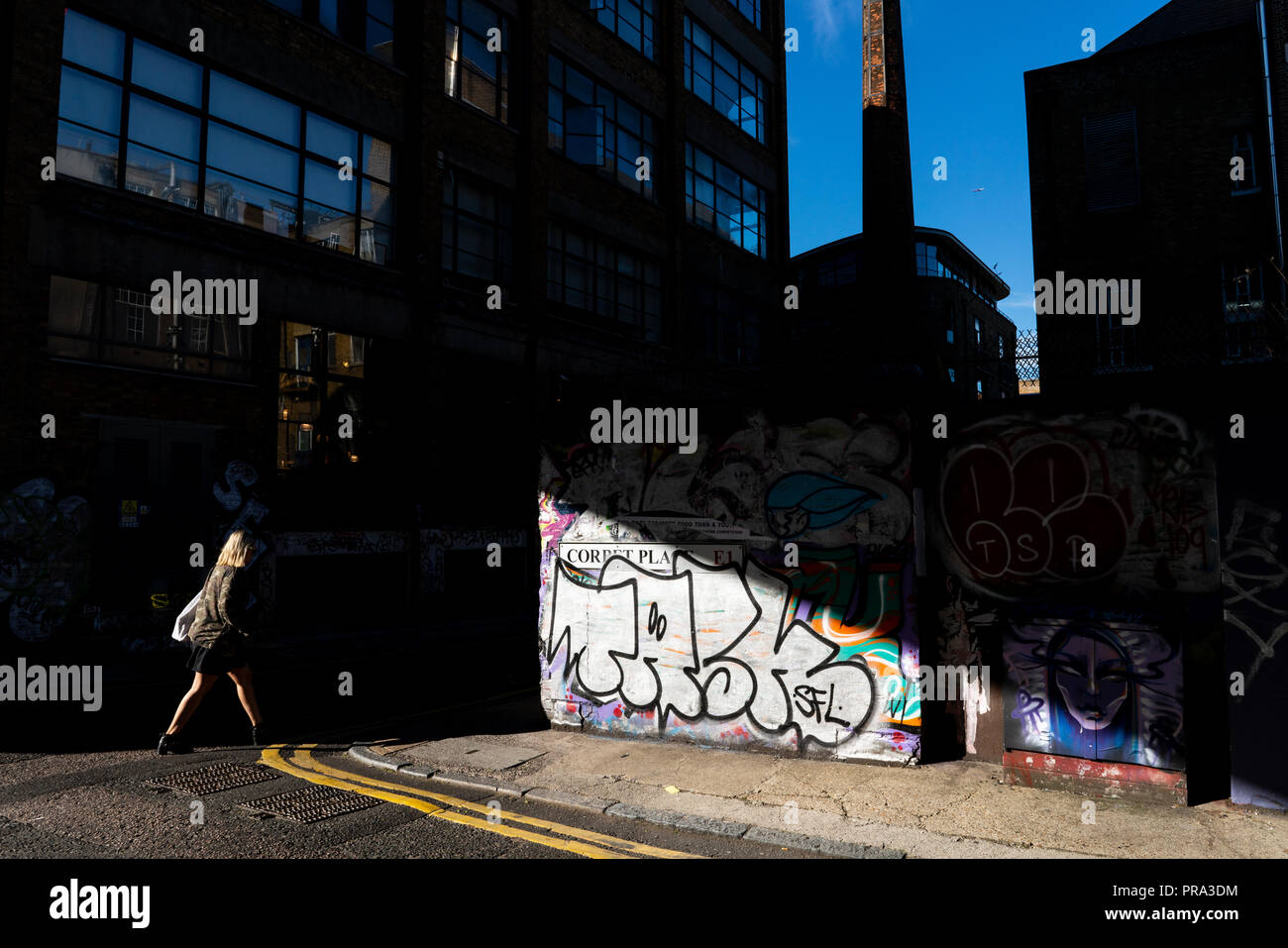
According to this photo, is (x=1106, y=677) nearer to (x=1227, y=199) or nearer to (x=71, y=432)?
(x=71, y=432)

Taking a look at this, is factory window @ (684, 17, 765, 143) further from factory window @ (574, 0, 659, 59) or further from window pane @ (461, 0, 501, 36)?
window pane @ (461, 0, 501, 36)

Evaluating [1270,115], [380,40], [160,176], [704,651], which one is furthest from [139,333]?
[1270,115]

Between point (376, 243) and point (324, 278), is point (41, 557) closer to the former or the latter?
point (324, 278)

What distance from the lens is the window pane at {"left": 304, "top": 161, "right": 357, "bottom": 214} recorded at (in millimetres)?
18344

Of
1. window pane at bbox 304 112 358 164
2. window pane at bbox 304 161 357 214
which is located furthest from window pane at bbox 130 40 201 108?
window pane at bbox 304 161 357 214

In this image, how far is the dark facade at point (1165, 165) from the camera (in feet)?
71.5

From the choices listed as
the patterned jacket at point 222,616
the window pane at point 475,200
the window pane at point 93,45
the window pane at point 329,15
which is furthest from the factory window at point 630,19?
the patterned jacket at point 222,616

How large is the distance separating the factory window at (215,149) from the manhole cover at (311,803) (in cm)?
1325

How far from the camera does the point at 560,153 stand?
24.7 meters

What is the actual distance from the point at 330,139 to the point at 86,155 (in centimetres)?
541

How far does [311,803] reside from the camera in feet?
20.4

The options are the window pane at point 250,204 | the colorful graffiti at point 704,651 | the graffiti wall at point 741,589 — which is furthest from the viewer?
the window pane at point 250,204

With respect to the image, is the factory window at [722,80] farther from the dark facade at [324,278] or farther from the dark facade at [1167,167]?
the dark facade at [1167,167]
